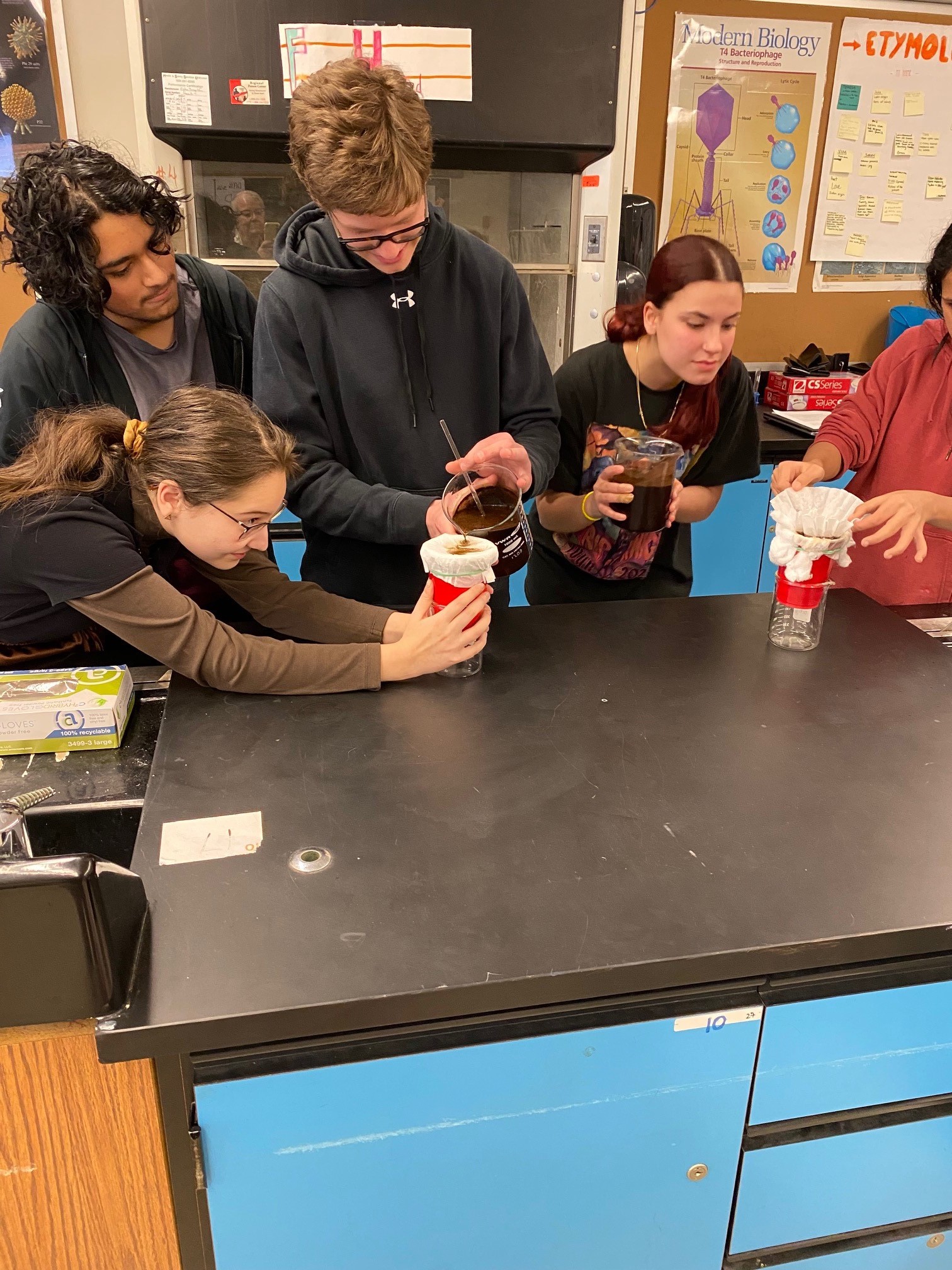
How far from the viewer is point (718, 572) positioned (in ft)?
10.1

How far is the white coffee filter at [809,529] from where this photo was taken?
53.1 inches

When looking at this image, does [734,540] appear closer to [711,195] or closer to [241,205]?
[711,195]

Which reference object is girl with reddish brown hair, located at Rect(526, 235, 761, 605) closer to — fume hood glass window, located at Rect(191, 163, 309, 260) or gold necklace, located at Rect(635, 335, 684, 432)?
gold necklace, located at Rect(635, 335, 684, 432)

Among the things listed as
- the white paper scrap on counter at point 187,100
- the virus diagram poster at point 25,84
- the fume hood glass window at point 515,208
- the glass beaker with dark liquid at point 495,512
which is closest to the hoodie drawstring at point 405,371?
the glass beaker with dark liquid at point 495,512

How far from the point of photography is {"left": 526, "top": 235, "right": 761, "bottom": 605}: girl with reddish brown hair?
1.61 metres

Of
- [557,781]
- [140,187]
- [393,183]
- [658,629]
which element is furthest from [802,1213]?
[140,187]

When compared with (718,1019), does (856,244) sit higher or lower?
higher

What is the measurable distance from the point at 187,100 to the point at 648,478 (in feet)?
5.14

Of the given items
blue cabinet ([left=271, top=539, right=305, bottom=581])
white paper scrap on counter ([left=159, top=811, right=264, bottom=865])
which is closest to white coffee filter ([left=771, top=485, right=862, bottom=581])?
white paper scrap on counter ([left=159, top=811, right=264, bottom=865])

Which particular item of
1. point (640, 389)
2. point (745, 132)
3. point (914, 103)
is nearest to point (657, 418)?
point (640, 389)

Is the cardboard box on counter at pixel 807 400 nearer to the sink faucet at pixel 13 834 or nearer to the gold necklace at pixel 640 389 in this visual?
the gold necklace at pixel 640 389

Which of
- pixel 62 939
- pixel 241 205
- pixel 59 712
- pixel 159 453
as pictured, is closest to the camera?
pixel 62 939

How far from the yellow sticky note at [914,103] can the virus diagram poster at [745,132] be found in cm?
33

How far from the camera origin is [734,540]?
3.04m
